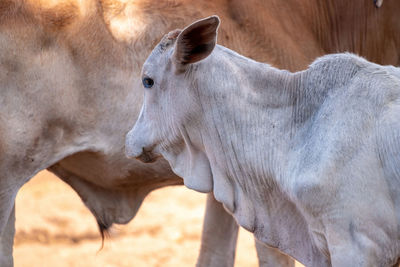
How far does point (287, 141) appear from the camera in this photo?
2.91 m

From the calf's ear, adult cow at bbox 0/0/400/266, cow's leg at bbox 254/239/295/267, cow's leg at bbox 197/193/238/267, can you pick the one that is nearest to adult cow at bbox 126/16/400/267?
the calf's ear

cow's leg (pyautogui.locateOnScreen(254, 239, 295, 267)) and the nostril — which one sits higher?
the nostril

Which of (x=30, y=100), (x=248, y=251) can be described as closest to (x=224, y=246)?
(x=30, y=100)

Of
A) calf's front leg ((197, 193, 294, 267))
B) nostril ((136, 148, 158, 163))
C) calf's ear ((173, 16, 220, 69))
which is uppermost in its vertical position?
calf's ear ((173, 16, 220, 69))

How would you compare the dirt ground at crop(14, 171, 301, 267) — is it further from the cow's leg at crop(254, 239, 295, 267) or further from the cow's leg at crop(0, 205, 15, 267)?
the cow's leg at crop(254, 239, 295, 267)

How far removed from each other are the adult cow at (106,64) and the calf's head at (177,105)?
2.27 ft

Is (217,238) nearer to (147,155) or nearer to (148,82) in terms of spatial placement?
(147,155)

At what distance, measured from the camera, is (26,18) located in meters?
3.78

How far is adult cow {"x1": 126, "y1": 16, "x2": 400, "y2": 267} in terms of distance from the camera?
269cm

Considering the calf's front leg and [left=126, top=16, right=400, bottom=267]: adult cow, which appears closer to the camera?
[left=126, top=16, right=400, bottom=267]: adult cow

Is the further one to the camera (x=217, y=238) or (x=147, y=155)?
(x=217, y=238)

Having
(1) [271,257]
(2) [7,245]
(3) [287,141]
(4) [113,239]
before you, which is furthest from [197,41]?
(4) [113,239]

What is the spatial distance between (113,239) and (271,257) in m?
1.95

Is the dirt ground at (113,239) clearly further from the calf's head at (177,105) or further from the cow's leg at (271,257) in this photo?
the calf's head at (177,105)
